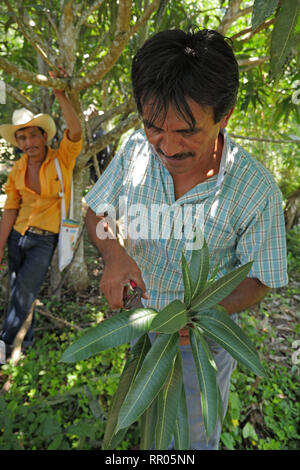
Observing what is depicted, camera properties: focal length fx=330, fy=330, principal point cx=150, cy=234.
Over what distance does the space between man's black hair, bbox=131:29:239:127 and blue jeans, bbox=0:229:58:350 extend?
181 centimetres

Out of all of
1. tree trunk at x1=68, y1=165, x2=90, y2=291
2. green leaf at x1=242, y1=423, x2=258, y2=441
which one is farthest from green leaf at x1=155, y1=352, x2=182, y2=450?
tree trunk at x1=68, y1=165, x2=90, y2=291

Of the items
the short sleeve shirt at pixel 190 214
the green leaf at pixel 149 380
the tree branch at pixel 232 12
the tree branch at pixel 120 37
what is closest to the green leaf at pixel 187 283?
the green leaf at pixel 149 380

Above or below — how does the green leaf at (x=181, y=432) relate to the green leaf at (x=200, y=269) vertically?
below

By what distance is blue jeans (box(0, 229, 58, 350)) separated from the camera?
2.56m

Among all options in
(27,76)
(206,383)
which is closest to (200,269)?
(206,383)

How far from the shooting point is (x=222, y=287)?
0.95 meters

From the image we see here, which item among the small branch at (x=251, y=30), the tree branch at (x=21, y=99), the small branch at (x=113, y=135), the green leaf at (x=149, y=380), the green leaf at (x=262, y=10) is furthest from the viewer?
the small branch at (x=113, y=135)

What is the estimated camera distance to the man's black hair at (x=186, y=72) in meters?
0.99

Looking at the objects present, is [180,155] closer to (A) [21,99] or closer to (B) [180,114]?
(B) [180,114]

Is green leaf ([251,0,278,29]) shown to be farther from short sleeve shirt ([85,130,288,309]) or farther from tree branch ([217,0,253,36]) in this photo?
tree branch ([217,0,253,36])

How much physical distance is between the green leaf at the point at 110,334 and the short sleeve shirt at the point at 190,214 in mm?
430

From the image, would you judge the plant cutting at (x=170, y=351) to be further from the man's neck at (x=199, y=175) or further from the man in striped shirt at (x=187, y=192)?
the man's neck at (x=199, y=175)
